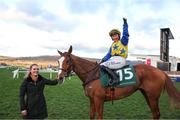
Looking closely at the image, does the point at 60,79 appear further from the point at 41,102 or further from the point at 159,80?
the point at 159,80

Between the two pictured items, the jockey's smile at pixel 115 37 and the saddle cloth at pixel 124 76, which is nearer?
the saddle cloth at pixel 124 76

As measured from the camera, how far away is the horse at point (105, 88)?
307 inches

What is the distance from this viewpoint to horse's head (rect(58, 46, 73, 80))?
7.76m

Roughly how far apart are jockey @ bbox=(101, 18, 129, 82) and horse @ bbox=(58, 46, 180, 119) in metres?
0.28

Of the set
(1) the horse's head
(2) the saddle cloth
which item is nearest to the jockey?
(2) the saddle cloth

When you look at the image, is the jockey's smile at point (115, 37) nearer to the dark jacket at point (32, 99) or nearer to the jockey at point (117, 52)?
the jockey at point (117, 52)

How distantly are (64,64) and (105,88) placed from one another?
1.07 metres

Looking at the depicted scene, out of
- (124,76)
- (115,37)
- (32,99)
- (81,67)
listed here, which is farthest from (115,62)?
(32,99)

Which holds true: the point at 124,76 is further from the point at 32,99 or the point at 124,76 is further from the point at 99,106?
the point at 32,99

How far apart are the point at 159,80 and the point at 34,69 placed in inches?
132

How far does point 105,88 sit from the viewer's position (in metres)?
7.89

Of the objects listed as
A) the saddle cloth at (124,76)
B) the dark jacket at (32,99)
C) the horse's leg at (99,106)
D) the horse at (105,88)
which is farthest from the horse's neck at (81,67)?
the dark jacket at (32,99)

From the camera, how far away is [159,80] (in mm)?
8352

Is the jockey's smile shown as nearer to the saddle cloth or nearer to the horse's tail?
the saddle cloth
